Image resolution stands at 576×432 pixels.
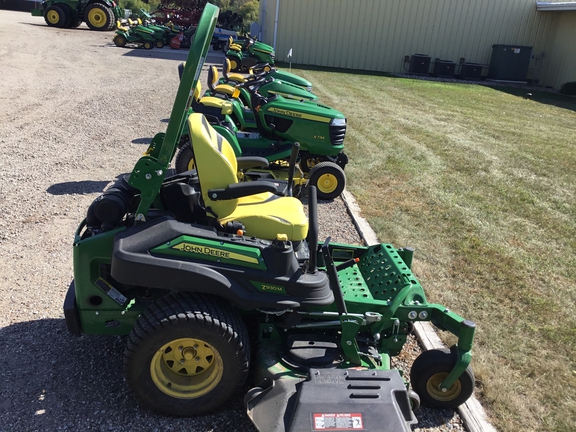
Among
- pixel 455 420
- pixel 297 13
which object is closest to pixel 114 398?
pixel 455 420

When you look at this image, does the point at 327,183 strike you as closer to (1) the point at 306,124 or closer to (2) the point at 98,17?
(1) the point at 306,124

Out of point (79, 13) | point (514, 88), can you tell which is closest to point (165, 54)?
point (79, 13)

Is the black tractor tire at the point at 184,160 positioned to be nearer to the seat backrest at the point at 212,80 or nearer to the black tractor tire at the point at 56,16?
the seat backrest at the point at 212,80

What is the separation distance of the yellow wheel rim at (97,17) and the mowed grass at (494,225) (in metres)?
16.8

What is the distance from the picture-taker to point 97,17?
81.0 ft

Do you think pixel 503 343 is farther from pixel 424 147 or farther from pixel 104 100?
pixel 104 100

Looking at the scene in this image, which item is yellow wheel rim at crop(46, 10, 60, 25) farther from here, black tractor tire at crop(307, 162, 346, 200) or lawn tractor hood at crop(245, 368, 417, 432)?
lawn tractor hood at crop(245, 368, 417, 432)

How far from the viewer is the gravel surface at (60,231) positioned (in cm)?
279

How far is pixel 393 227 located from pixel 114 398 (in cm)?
370

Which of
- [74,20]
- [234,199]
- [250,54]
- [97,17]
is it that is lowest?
[234,199]

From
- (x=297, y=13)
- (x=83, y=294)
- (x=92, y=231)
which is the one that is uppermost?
(x=297, y=13)

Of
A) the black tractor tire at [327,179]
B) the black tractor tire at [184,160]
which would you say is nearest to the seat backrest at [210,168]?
the black tractor tire at [184,160]

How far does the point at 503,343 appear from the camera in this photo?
3686 mm

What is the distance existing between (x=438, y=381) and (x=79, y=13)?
26.8 m
